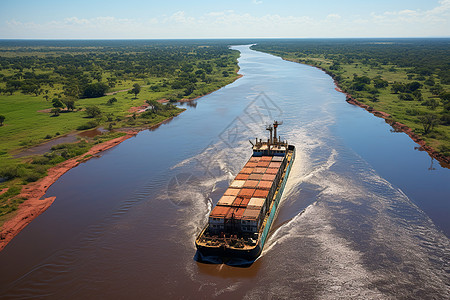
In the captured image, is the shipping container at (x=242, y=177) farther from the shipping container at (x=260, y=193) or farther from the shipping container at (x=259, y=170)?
the shipping container at (x=260, y=193)

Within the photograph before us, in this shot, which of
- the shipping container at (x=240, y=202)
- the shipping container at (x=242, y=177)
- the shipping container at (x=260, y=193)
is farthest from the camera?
the shipping container at (x=242, y=177)

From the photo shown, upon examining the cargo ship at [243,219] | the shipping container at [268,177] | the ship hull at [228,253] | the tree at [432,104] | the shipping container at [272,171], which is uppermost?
the tree at [432,104]

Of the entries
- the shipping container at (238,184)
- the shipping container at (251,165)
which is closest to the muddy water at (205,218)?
the shipping container at (251,165)

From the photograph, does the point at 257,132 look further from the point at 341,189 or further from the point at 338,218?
the point at 338,218

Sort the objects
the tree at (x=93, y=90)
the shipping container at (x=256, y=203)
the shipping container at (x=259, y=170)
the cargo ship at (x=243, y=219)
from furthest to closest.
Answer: the tree at (x=93, y=90) → the shipping container at (x=259, y=170) → the shipping container at (x=256, y=203) → the cargo ship at (x=243, y=219)

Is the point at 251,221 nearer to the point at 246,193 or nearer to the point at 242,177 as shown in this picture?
the point at 246,193

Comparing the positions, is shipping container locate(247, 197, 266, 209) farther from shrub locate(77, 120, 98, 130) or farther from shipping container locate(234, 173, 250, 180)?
shrub locate(77, 120, 98, 130)

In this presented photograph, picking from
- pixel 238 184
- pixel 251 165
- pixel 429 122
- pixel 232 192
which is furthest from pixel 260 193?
pixel 429 122

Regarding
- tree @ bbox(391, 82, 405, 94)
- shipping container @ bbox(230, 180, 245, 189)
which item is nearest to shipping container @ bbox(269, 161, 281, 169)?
shipping container @ bbox(230, 180, 245, 189)

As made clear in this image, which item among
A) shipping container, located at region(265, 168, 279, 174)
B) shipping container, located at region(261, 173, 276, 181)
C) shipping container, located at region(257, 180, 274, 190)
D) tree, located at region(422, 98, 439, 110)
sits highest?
tree, located at region(422, 98, 439, 110)

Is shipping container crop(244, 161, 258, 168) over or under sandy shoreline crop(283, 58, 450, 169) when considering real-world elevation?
over

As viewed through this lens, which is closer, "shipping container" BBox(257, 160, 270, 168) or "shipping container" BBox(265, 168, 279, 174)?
"shipping container" BBox(265, 168, 279, 174)
